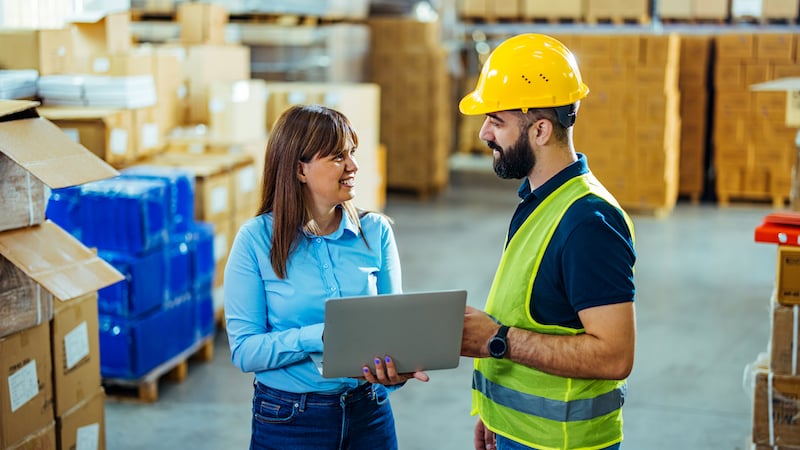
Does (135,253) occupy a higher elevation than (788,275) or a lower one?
lower

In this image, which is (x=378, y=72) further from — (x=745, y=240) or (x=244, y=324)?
(x=244, y=324)

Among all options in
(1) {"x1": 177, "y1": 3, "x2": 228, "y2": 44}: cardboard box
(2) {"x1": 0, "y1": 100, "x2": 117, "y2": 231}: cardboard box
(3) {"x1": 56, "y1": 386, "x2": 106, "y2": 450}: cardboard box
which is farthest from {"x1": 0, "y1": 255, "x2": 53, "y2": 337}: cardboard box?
(1) {"x1": 177, "y1": 3, "x2": 228, "y2": 44}: cardboard box

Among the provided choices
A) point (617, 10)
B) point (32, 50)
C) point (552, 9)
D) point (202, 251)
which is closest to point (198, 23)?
point (32, 50)

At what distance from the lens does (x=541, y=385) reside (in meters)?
2.31

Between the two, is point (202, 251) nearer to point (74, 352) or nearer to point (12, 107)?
point (74, 352)

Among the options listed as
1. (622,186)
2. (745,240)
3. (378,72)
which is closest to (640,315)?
(745,240)

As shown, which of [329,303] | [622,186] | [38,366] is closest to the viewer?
[329,303]

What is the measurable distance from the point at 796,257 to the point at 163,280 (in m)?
3.32

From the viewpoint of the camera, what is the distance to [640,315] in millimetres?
7074

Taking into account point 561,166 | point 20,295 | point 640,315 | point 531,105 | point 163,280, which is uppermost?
point 531,105

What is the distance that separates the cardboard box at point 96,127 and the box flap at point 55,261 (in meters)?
2.37

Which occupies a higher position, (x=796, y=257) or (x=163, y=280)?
(x=796, y=257)

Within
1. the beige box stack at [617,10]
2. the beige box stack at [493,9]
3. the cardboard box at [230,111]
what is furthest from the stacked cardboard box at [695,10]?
the cardboard box at [230,111]

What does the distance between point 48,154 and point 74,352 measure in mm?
1101
